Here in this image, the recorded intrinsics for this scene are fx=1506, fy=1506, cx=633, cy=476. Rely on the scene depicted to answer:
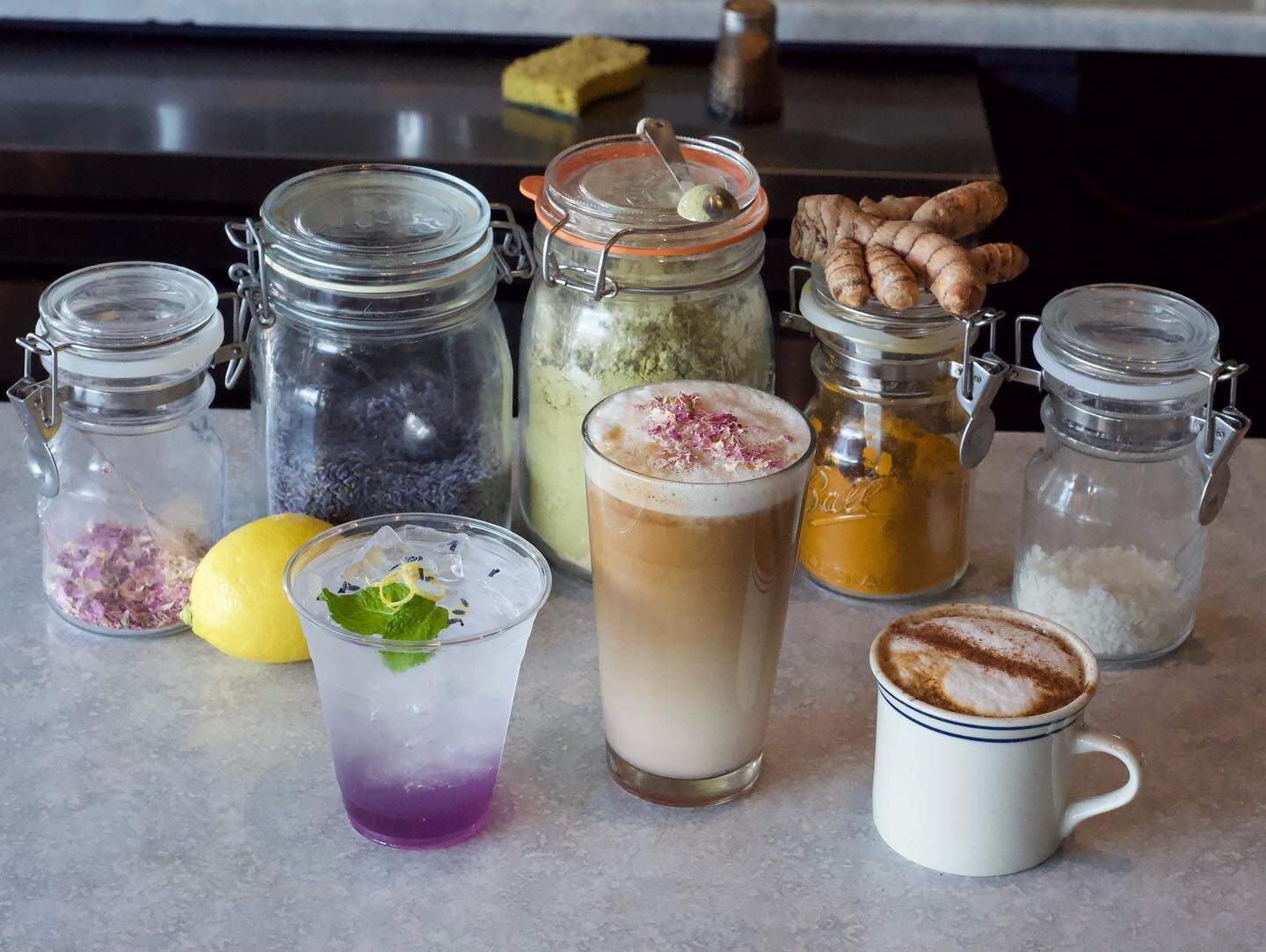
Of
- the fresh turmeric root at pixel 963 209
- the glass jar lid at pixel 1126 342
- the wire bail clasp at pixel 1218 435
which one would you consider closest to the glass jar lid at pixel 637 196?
the fresh turmeric root at pixel 963 209

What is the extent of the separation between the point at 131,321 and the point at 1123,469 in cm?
69

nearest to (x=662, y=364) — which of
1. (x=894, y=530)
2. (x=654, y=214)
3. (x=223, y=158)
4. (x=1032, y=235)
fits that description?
(x=654, y=214)

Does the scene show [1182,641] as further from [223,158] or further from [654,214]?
[223,158]

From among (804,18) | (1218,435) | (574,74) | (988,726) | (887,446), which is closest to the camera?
(988,726)

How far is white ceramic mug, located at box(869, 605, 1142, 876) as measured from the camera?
0.84 metres

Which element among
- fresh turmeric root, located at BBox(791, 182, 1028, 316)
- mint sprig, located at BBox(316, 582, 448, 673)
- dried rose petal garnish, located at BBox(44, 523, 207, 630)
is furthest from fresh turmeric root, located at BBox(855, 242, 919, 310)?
dried rose petal garnish, located at BBox(44, 523, 207, 630)

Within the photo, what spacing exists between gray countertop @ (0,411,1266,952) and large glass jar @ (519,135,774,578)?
0.14 m

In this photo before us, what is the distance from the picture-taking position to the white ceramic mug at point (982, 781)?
84 cm

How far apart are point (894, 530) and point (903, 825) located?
0.28 m

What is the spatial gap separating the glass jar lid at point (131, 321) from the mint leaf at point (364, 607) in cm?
26

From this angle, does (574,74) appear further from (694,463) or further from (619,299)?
(694,463)

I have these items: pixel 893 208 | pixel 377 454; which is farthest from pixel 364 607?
pixel 893 208

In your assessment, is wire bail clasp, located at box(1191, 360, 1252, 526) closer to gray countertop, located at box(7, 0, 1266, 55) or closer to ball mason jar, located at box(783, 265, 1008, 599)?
ball mason jar, located at box(783, 265, 1008, 599)

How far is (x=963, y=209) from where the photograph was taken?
1.10 meters
